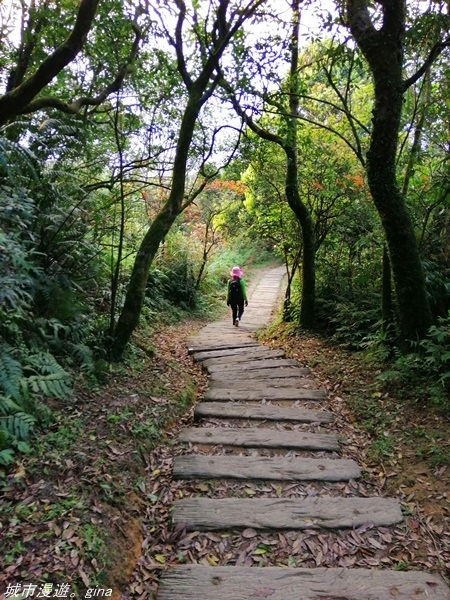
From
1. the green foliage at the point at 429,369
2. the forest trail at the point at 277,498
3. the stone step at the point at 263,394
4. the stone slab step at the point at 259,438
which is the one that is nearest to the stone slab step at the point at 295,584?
the forest trail at the point at 277,498

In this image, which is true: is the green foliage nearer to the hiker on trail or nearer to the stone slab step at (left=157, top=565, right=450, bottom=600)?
the stone slab step at (left=157, top=565, right=450, bottom=600)

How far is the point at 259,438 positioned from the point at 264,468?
0.48 m

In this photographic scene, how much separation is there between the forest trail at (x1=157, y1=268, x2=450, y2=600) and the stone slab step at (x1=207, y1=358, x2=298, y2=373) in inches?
8.9

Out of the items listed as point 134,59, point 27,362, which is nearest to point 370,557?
point 27,362

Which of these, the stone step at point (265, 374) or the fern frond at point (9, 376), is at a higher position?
the fern frond at point (9, 376)

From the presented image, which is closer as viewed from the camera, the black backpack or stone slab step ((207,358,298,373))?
stone slab step ((207,358,298,373))

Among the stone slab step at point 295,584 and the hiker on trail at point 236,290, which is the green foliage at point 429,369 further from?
the hiker on trail at point 236,290

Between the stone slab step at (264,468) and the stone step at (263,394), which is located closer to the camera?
the stone slab step at (264,468)

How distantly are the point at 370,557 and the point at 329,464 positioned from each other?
39.9 inches

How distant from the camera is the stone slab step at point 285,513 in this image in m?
3.16

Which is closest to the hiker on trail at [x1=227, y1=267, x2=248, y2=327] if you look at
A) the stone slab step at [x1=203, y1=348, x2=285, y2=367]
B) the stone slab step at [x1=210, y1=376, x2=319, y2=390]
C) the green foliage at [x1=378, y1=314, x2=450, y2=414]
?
the stone slab step at [x1=203, y1=348, x2=285, y2=367]

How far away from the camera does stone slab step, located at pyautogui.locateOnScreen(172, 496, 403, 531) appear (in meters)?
3.16


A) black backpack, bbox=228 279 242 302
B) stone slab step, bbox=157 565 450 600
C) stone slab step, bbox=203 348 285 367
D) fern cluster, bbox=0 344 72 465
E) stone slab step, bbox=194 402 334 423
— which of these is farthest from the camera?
black backpack, bbox=228 279 242 302

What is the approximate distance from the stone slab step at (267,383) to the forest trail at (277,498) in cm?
1
